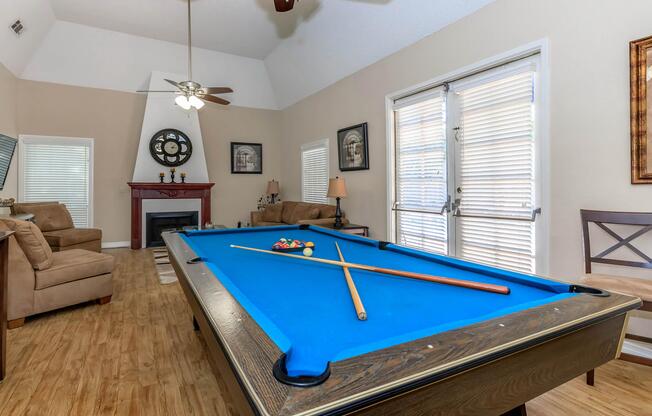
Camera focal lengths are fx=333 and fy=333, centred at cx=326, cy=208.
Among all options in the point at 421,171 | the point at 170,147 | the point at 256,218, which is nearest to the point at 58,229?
the point at 170,147

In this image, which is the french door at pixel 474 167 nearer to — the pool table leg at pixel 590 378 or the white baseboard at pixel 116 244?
the pool table leg at pixel 590 378

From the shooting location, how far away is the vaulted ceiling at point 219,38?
405cm

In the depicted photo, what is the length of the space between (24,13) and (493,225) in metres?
6.22

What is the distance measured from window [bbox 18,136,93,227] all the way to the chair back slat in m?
7.14

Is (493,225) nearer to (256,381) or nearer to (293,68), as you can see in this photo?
(256,381)

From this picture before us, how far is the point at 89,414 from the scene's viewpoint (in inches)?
64.9

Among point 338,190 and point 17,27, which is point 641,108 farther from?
point 17,27

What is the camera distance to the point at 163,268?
466 cm

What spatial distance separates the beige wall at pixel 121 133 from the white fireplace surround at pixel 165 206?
0.35 meters

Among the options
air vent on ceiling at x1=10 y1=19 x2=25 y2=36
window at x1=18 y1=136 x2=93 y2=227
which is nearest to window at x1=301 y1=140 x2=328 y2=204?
window at x1=18 y1=136 x2=93 y2=227

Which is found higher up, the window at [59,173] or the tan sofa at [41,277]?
the window at [59,173]

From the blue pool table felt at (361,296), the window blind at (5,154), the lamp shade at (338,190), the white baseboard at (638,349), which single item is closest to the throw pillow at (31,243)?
the blue pool table felt at (361,296)

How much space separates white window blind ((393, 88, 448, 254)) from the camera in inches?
147

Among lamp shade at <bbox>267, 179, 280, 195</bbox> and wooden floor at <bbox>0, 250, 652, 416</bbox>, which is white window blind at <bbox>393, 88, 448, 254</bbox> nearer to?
wooden floor at <bbox>0, 250, 652, 416</bbox>
